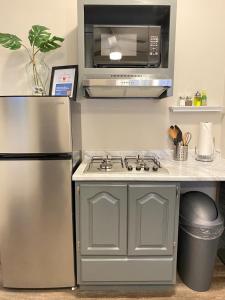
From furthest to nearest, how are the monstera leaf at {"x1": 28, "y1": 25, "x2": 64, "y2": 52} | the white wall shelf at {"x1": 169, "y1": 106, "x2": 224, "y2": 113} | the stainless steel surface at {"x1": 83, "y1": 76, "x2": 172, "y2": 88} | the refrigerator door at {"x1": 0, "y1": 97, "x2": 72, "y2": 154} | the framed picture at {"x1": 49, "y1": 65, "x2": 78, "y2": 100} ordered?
the white wall shelf at {"x1": 169, "y1": 106, "x2": 224, "y2": 113}
the framed picture at {"x1": 49, "y1": 65, "x2": 78, "y2": 100}
the monstera leaf at {"x1": 28, "y1": 25, "x2": 64, "y2": 52}
the stainless steel surface at {"x1": 83, "y1": 76, "x2": 172, "y2": 88}
the refrigerator door at {"x1": 0, "y1": 97, "x2": 72, "y2": 154}

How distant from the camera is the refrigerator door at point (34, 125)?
5.00 feet

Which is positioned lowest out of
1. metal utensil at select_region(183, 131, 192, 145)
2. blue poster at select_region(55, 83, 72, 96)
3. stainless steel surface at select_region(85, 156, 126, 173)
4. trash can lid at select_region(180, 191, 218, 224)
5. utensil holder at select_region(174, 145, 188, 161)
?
trash can lid at select_region(180, 191, 218, 224)

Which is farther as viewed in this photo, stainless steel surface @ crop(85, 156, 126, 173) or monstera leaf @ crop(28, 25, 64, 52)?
monstera leaf @ crop(28, 25, 64, 52)

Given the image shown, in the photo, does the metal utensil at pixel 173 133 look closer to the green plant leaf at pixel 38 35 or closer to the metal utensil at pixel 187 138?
the metal utensil at pixel 187 138

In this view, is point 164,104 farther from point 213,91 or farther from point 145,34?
point 145,34

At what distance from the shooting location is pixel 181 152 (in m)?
2.03

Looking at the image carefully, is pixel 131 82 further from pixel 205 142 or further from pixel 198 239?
pixel 198 239

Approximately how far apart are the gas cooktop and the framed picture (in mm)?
603

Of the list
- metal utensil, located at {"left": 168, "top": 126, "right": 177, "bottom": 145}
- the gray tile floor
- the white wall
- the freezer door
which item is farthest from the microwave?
the gray tile floor

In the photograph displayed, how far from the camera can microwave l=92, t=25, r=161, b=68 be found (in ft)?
5.61

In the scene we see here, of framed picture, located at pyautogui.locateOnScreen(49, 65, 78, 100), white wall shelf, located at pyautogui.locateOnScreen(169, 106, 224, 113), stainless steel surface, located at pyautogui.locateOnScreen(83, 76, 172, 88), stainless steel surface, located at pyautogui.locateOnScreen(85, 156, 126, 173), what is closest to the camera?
stainless steel surface, located at pyautogui.locateOnScreen(83, 76, 172, 88)

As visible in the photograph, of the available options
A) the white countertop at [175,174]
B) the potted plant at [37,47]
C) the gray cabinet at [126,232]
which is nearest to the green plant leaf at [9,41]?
the potted plant at [37,47]

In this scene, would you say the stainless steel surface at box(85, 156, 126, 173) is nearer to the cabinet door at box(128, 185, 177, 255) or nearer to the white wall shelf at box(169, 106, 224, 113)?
the cabinet door at box(128, 185, 177, 255)

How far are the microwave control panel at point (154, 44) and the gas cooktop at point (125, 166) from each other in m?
0.78
